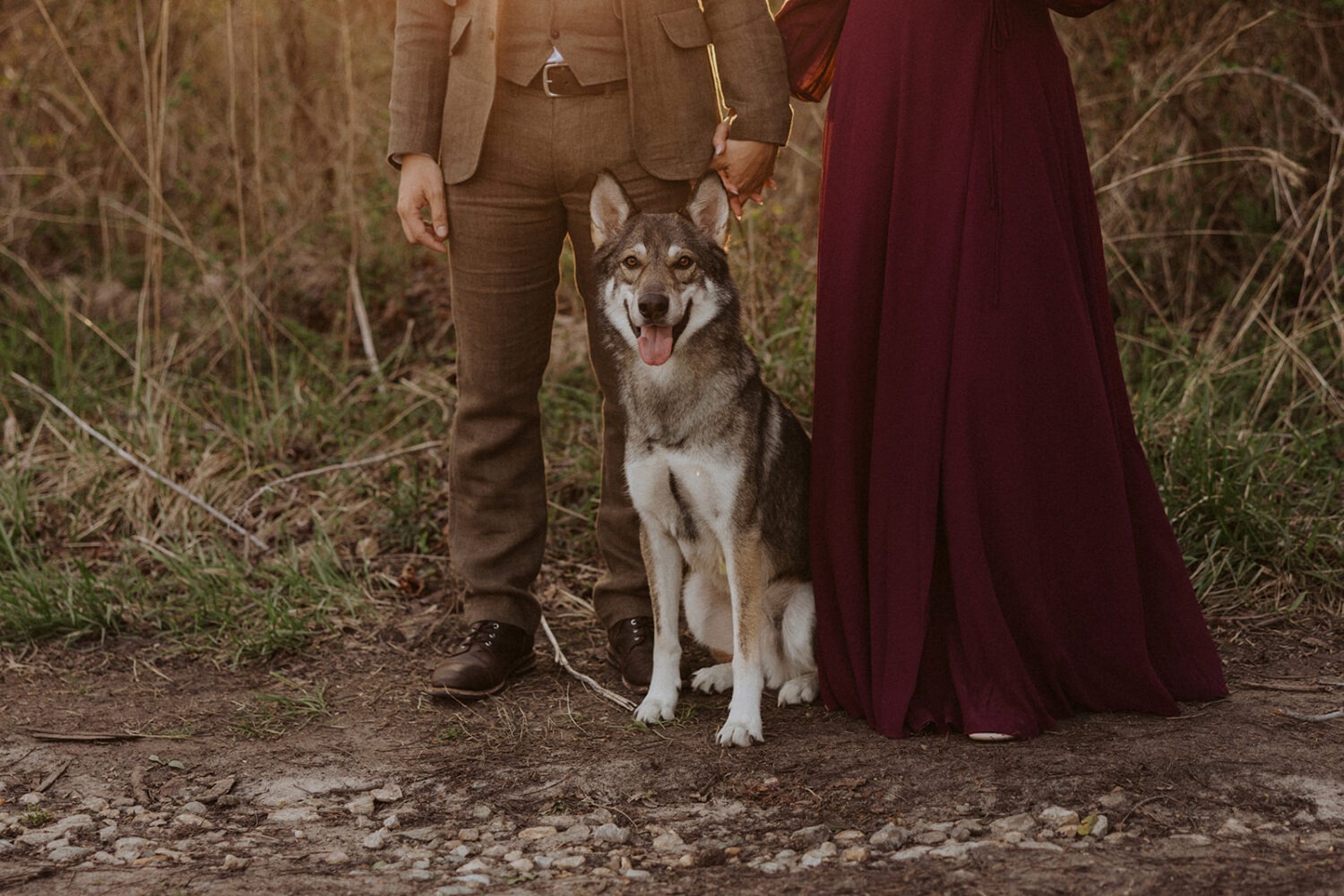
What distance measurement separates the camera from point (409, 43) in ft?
11.3

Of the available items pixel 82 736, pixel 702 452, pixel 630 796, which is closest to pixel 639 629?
pixel 702 452

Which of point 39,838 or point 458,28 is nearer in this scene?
point 39,838

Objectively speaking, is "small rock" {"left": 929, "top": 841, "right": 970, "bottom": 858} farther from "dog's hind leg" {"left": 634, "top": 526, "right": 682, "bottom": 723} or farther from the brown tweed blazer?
the brown tweed blazer

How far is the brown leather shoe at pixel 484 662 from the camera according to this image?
359 centimetres

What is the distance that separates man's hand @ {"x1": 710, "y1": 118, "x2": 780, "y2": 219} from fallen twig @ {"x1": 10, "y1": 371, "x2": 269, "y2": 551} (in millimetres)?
2490

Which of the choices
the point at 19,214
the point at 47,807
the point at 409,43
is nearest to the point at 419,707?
the point at 47,807

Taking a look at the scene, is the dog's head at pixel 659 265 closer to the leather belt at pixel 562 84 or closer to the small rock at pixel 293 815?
the leather belt at pixel 562 84

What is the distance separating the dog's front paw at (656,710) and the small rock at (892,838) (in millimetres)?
914

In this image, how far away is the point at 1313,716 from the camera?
3.11 metres

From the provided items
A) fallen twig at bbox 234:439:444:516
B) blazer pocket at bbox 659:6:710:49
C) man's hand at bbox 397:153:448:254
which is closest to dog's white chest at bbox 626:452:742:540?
man's hand at bbox 397:153:448:254

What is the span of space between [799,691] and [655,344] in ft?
3.61

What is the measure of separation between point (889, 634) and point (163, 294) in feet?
15.4

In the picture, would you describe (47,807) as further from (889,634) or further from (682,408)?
(889,634)

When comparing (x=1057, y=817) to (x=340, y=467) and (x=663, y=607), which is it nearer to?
(x=663, y=607)
